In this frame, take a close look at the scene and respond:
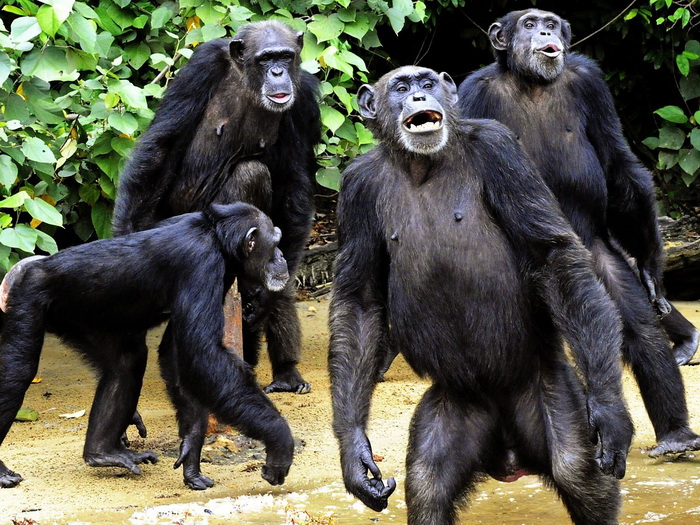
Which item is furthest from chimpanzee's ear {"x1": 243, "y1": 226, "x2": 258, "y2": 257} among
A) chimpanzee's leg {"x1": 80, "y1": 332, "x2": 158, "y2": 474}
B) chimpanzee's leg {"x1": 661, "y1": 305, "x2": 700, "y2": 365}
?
chimpanzee's leg {"x1": 661, "y1": 305, "x2": 700, "y2": 365}

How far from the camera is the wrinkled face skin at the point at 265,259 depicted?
5.94 m

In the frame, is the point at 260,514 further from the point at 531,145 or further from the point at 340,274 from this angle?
the point at 531,145

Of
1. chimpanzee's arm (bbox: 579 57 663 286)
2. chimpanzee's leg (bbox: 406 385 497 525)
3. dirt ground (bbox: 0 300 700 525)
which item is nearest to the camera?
chimpanzee's leg (bbox: 406 385 497 525)

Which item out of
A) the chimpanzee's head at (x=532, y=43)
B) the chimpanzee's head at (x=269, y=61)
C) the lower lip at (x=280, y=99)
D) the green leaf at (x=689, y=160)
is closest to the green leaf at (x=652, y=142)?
the green leaf at (x=689, y=160)

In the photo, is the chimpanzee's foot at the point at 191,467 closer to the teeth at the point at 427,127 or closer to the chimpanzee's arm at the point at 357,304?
the chimpanzee's arm at the point at 357,304

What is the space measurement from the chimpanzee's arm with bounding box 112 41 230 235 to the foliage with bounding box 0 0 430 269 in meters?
0.16

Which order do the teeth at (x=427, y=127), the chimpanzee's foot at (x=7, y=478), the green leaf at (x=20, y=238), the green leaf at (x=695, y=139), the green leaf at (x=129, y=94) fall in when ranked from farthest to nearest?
the green leaf at (x=695, y=139), the green leaf at (x=129, y=94), the green leaf at (x=20, y=238), the chimpanzee's foot at (x=7, y=478), the teeth at (x=427, y=127)

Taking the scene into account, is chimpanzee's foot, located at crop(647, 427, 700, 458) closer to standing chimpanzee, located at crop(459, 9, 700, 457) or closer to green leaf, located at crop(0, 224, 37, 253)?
standing chimpanzee, located at crop(459, 9, 700, 457)

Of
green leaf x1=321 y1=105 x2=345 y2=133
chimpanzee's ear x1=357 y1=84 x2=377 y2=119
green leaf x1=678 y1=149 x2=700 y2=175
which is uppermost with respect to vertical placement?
chimpanzee's ear x1=357 y1=84 x2=377 y2=119

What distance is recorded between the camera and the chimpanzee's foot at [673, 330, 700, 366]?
735 cm

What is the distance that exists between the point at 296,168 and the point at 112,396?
1874 mm

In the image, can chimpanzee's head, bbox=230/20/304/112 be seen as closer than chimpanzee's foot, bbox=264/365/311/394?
Yes

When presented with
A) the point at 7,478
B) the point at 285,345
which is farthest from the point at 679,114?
the point at 7,478

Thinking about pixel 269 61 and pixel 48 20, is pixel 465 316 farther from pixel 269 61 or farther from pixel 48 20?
pixel 269 61
